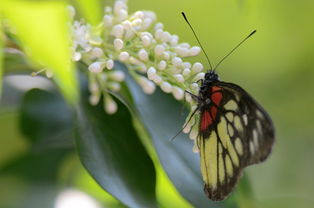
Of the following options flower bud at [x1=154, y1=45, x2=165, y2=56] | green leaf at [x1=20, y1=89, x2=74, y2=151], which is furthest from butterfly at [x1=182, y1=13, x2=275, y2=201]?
green leaf at [x1=20, y1=89, x2=74, y2=151]

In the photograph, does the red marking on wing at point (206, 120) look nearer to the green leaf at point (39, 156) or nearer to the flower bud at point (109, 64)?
the flower bud at point (109, 64)

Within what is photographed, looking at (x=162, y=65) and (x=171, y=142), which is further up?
(x=162, y=65)

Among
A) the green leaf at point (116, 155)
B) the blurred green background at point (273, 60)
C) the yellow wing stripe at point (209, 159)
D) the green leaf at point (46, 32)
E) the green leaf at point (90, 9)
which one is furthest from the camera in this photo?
the blurred green background at point (273, 60)

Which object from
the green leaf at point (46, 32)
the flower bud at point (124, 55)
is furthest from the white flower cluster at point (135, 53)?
the green leaf at point (46, 32)

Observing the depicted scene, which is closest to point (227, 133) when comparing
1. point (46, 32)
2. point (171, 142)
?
point (171, 142)

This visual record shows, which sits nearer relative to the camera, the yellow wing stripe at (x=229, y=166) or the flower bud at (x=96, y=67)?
the flower bud at (x=96, y=67)

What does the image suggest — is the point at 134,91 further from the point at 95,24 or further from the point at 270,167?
the point at 270,167

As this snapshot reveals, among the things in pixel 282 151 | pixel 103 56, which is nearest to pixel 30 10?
pixel 103 56

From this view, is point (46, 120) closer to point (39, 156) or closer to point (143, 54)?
point (39, 156)
